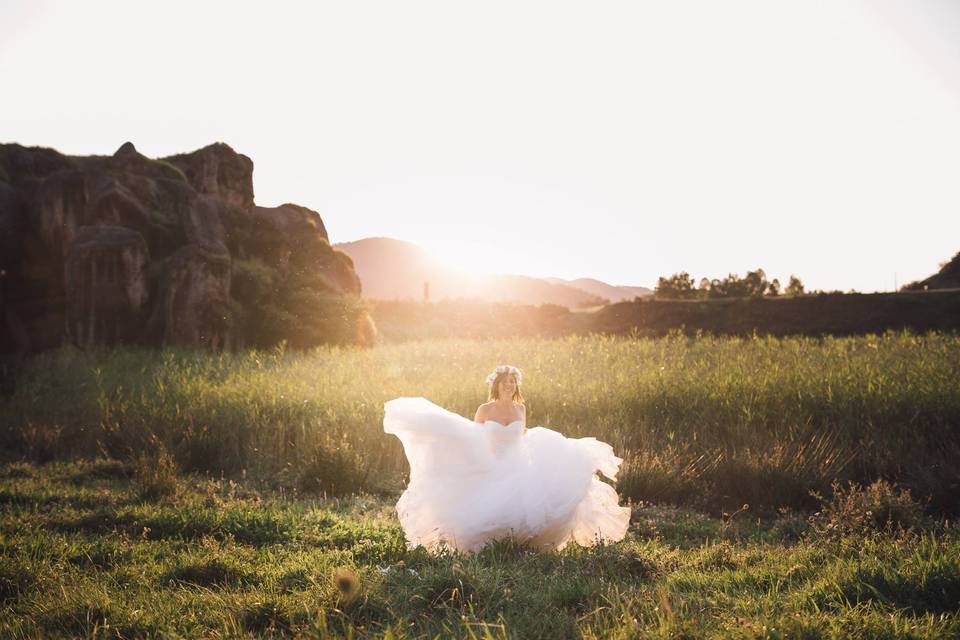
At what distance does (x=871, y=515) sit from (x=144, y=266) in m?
20.6

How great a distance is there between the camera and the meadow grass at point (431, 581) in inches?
150

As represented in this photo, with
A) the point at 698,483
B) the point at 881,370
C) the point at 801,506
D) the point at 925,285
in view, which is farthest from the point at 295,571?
the point at 925,285

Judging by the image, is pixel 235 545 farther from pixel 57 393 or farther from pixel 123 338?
pixel 123 338

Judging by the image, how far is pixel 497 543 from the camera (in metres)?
5.37

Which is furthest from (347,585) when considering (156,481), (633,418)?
(633,418)

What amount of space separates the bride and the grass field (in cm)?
28

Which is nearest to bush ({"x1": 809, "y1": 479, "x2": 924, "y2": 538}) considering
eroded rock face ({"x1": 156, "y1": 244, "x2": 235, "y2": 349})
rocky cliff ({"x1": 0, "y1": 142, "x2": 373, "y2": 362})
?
rocky cliff ({"x1": 0, "y1": 142, "x2": 373, "y2": 362})

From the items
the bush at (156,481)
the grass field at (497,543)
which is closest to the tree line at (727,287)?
the grass field at (497,543)

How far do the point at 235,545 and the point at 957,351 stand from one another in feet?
44.6

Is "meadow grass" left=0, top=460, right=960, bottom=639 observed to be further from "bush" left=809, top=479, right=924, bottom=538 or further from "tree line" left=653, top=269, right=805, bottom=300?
"tree line" left=653, top=269, right=805, bottom=300

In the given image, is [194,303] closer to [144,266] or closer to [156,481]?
[144,266]

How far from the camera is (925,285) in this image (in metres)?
35.9

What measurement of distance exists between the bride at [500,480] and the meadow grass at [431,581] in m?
0.23

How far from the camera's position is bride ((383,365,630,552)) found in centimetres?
541
